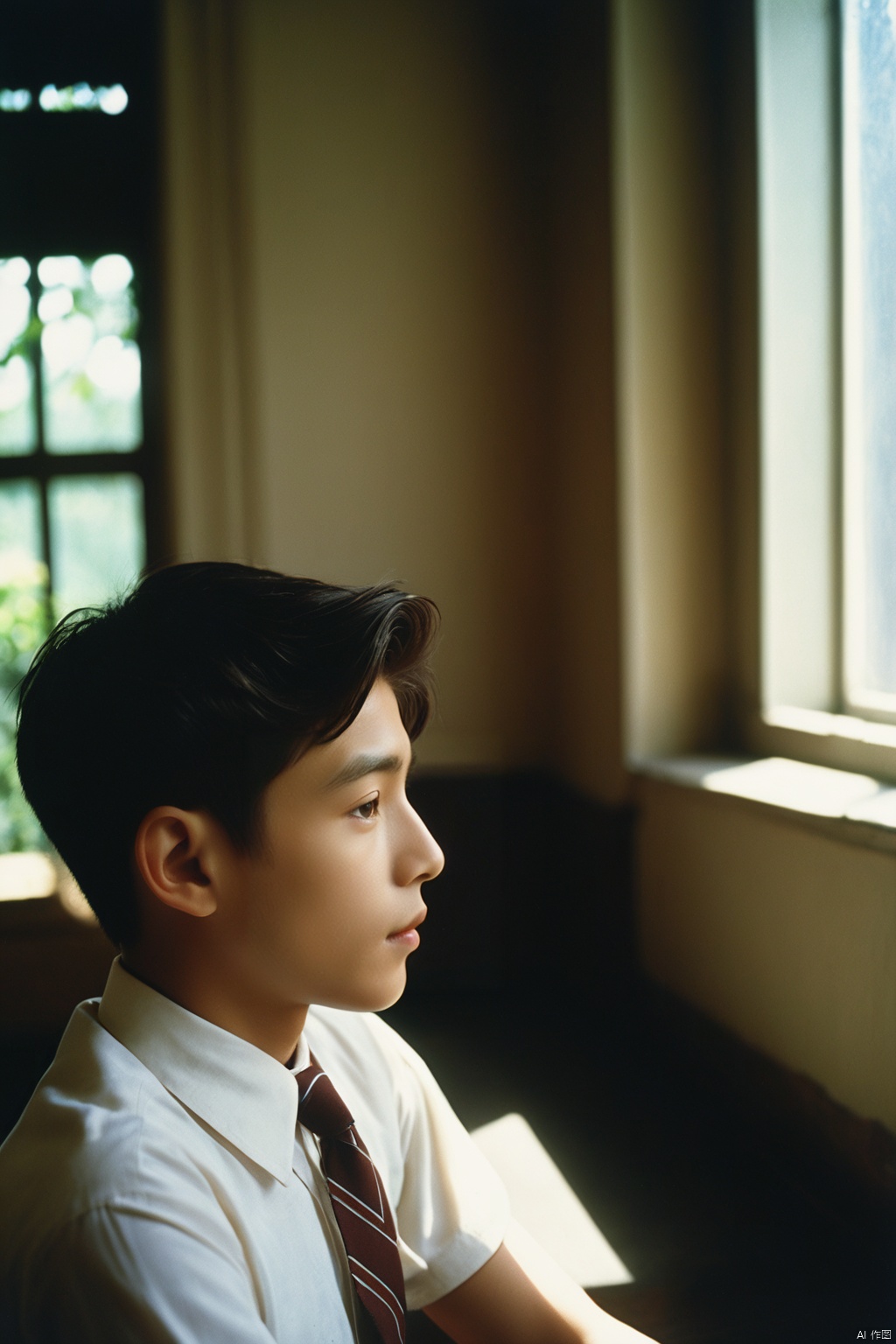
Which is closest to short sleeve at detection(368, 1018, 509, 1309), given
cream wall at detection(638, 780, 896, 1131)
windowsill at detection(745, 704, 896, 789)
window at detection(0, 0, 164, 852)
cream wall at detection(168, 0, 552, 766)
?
cream wall at detection(638, 780, 896, 1131)

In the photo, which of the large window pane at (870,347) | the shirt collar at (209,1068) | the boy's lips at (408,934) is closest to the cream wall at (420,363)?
the large window pane at (870,347)

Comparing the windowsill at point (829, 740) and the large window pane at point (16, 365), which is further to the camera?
the large window pane at point (16, 365)

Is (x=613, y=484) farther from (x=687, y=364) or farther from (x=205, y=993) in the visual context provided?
(x=205, y=993)

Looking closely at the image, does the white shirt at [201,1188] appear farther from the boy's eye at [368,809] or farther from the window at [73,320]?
the window at [73,320]

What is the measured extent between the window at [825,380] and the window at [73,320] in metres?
1.44

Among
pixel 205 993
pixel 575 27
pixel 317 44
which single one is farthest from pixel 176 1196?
pixel 317 44

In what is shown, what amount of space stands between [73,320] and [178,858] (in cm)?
210

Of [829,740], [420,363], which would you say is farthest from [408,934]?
[420,363]

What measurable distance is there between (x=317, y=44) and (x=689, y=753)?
1.72 metres

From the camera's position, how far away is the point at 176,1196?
2.00 ft

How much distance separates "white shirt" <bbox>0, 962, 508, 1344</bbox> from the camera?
0.57m

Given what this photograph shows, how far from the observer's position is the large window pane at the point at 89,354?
2475 mm

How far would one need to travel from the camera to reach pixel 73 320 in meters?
2.47

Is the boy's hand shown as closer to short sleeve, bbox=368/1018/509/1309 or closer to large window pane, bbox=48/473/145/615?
short sleeve, bbox=368/1018/509/1309
